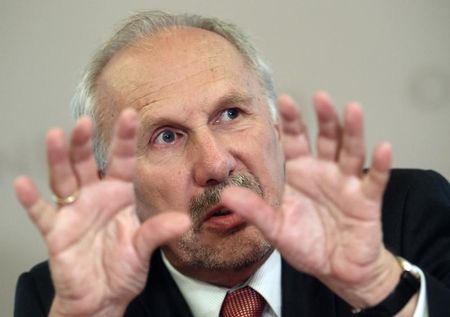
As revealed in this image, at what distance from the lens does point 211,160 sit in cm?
123

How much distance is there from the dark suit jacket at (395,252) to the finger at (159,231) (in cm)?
50

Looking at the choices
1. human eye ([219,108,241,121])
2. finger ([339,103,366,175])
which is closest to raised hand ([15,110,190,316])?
finger ([339,103,366,175])

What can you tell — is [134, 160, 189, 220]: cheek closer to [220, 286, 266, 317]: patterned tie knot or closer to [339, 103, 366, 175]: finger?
[220, 286, 266, 317]: patterned tie knot

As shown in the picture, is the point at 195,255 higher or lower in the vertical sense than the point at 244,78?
lower

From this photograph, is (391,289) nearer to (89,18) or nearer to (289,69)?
(289,69)

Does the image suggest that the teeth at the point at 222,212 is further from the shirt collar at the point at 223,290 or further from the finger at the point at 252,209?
the finger at the point at 252,209

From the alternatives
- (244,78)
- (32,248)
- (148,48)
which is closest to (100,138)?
(148,48)

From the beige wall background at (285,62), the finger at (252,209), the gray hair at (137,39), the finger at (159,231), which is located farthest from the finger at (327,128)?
the beige wall background at (285,62)

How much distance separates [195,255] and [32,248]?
2.38 ft

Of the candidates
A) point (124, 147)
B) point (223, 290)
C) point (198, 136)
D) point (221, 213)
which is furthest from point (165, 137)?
point (124, 147)

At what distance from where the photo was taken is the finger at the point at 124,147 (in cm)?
82

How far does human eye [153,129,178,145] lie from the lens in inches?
53.2

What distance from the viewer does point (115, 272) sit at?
922mm

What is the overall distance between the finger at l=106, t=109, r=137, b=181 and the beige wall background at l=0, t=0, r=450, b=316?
35.6 inches
